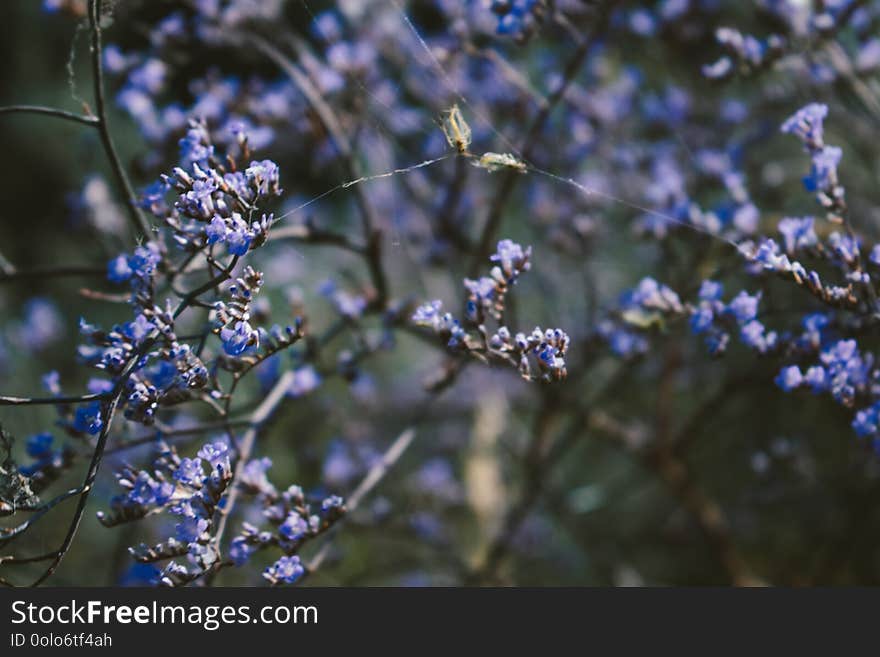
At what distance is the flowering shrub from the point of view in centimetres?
166

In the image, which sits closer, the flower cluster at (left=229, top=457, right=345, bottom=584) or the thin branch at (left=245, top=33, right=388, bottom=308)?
the flower cluster at (left=229, top=457, right=345, bottom=584)

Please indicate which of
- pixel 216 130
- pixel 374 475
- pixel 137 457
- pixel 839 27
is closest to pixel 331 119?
pixel 216 130

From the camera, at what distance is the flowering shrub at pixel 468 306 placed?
1.66 meters

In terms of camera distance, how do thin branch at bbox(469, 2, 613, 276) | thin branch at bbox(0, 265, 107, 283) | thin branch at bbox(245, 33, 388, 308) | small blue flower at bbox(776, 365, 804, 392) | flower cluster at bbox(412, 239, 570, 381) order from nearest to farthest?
flower cluster at bbox(412, 239, 570, 381), small blue flower at bbox(776, 365, 804, 392), thin branch at bbox(0, 265, 107, 283), thin branch at bbox(469, 2, 613, 276), thin branch at bbox(245, 33, 388, 308)

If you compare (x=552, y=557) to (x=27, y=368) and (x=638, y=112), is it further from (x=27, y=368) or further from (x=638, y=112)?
(x=27, y=368)

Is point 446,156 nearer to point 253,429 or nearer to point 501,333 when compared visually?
point 501,333

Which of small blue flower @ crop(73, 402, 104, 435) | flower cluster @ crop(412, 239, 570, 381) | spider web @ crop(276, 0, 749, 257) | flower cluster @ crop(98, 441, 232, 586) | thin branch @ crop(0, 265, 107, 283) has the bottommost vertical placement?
flower cluster @ crop(98, 441, 232, 586)

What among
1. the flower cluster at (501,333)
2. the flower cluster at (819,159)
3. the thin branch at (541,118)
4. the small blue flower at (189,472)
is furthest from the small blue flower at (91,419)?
the flower cluster at (819,159)

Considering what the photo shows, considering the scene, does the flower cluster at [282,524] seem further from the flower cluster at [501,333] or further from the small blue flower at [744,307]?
the small blue flower at [744,307]

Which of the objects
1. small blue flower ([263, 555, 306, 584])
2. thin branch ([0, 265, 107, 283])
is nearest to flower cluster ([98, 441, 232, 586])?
small blue flower ([263, 555, 306, 584])

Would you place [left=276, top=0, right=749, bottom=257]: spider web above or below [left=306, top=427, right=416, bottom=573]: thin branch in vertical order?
above

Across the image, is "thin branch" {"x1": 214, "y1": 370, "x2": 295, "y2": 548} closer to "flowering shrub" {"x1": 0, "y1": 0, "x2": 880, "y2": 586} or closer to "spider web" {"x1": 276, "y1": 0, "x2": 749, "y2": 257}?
"flowering shrub" {"x1": 0, "y1": 0, "x2": 880, "y2": 586}

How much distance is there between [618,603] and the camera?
1.83 meters

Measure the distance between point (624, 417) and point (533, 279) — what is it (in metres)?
0.64
